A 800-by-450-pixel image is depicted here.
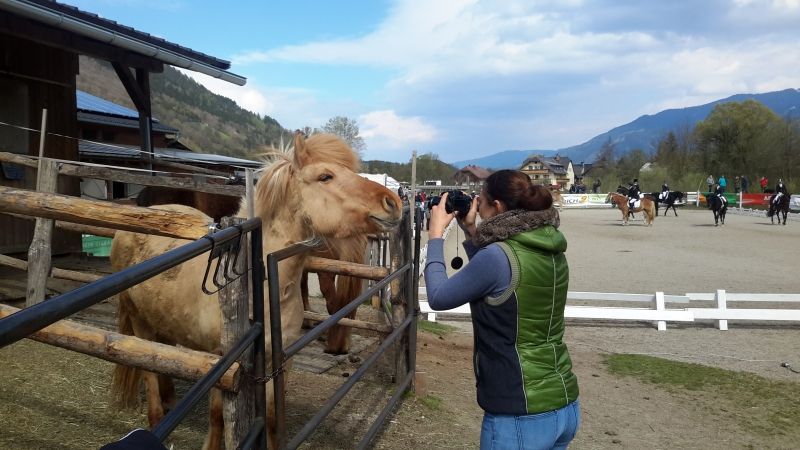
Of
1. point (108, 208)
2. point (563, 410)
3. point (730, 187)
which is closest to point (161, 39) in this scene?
point (108, 208)

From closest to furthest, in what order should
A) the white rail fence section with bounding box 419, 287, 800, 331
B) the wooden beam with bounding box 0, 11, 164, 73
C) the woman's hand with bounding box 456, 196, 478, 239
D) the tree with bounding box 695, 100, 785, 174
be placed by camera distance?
the woman's hand with bounding box 456, 196, 478, 239
the wooden beam with bounding box 0, 11, 164, 73
the white rail fence section with bounding box 419, 287, 800, 331
the tree with bounding box 695, 100, 785, 174

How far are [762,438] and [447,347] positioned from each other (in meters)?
3.28

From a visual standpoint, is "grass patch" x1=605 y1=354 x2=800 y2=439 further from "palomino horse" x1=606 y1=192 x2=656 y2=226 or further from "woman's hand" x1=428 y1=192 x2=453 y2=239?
"palomino horse" x1=606 y1=192 x2=656 y2=226

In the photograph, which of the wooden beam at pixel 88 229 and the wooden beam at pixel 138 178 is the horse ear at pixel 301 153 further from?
the wooden beam at pixel 88 229

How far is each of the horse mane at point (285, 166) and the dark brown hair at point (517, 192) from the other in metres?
1.04

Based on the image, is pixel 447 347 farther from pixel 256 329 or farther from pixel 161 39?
pixel 161 39

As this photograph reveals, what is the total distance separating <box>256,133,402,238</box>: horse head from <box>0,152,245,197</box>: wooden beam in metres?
1.28

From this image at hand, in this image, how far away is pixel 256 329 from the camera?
198cm

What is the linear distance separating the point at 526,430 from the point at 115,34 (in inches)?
260

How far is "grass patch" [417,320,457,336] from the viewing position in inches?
294

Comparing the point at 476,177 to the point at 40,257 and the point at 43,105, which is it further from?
the point at 43,105

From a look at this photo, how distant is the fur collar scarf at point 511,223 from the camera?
7.72 ft

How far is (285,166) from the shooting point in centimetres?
313

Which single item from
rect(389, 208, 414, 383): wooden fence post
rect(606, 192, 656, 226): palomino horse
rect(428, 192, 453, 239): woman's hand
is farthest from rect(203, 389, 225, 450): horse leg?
rect(606, 192, 656, 226): palomino horse
